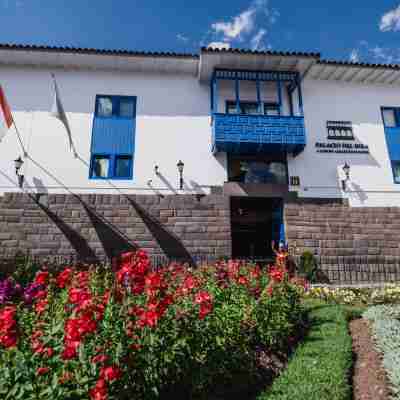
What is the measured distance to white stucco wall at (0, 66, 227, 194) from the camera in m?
11.8

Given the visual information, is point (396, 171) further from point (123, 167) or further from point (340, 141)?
point (123, 167)

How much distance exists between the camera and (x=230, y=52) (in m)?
12.1

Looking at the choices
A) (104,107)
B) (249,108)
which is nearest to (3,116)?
(104,107)

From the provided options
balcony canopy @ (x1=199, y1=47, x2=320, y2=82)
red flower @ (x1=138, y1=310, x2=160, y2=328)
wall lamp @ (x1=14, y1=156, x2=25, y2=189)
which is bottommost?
red flower @ (x1=138, y1=310, x2=160, y2=328)

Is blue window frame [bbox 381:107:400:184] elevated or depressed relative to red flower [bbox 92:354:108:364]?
elevated

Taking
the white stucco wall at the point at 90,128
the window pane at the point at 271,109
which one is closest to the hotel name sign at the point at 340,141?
the window pane at the point at 271,109

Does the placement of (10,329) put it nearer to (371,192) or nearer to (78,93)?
(78,93)

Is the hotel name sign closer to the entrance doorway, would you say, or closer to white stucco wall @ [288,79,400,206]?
white stucco wall @ [288,79,400,206]

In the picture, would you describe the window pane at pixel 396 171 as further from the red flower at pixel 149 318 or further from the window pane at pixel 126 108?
the red flower at pixel 149 318

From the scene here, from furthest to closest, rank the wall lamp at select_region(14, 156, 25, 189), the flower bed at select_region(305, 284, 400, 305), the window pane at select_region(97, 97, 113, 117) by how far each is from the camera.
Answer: the window pane at select_region(97, 97, 113, 117), the wall lamp at select_region(14, 156, 25, 189), the flower bed at select_region(305, 284, 400, 305)

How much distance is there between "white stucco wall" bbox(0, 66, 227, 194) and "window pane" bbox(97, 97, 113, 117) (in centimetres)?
30

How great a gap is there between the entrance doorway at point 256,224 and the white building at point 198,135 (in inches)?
6.0

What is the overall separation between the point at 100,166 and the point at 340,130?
Result: 449 inches

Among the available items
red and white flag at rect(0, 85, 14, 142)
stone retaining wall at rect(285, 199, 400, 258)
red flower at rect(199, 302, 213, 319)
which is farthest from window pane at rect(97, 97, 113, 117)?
red flower at rect(199, 302, 213, 319)
